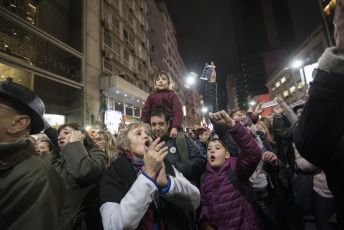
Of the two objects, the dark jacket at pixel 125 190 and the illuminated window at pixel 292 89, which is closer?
the dark jacket at pixel 125 190

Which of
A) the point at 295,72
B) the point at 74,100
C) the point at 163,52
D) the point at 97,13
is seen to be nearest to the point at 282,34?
the point at 295,72

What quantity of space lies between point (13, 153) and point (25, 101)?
0.47 metres

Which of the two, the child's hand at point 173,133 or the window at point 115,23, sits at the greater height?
the window at point 115,23

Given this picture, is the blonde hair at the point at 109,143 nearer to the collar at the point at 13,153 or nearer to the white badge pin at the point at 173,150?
the white badge pin at the point at 173,150

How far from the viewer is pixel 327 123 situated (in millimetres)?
992

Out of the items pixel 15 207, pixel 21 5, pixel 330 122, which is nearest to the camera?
pixel 330 122

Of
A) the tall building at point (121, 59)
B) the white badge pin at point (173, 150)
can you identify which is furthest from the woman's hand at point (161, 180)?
the tall building at point (121, 59)

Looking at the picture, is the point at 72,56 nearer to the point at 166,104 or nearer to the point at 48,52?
the point at 48,52

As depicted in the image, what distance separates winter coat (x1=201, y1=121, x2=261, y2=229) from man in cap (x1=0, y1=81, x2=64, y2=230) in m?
1.97

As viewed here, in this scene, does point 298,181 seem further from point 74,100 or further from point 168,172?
point 74,100

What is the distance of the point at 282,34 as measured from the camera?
7725 centimetres

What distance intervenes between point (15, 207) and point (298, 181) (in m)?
4.12

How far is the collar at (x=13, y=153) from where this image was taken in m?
1.23

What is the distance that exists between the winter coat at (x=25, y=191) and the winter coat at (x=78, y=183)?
87 cm
